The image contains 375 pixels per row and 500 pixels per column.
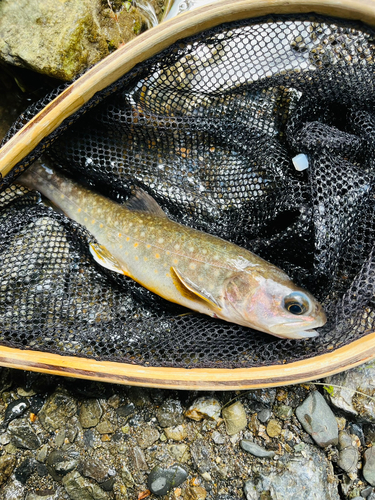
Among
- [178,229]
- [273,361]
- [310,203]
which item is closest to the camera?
[273,361]

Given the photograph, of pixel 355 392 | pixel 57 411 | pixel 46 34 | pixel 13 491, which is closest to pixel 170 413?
pixel 57 411

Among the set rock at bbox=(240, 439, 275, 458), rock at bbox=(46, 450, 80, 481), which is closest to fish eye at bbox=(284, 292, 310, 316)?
rock at bbox=(240, 439, 275, 458)

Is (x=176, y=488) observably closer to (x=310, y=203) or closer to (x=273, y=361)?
(x=273, y=361)

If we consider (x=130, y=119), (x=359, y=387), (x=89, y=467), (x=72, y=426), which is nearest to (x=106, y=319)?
(x=72, y=426)

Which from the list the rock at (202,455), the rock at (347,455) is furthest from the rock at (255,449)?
the rock at (347,455)

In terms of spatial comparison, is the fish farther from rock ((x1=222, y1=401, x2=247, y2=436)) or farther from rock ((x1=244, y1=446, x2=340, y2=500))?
rock ((x1=244, y1=446, x2=340, y2=500))

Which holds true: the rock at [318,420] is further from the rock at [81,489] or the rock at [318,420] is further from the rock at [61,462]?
the rock at [61,462]
